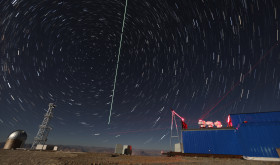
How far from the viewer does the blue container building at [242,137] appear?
17.9 meters

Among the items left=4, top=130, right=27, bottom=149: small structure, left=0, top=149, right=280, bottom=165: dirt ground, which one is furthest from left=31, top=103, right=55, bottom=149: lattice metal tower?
left=0, top=149, right=280, bottom=165: dirt ground

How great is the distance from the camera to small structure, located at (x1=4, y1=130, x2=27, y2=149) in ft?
93.7

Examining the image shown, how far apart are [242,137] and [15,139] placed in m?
45.3

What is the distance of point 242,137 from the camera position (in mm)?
19250

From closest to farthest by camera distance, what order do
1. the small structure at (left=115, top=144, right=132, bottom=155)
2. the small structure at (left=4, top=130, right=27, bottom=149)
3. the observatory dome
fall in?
the small structure at (left=4, top=130, right=27, bottom=149), the observatory dome, the small structure at (left=115, top=144, right=132, bottom=155)

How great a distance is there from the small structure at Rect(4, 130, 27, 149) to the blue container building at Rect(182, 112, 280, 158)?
119 feet

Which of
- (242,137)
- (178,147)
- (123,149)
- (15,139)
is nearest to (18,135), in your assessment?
(15,139)

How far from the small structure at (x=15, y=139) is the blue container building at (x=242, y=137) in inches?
1429

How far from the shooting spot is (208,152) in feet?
72.7

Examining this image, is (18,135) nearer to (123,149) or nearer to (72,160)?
(123,149)

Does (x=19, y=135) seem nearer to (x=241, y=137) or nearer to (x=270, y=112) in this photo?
(x=241, y=137)

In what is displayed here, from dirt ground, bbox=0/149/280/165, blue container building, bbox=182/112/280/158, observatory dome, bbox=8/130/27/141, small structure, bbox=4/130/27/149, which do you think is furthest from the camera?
observatory dome, bbox=8/130/27/141

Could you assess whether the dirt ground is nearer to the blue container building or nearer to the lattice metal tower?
the blue container building

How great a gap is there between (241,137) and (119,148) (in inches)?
1250
